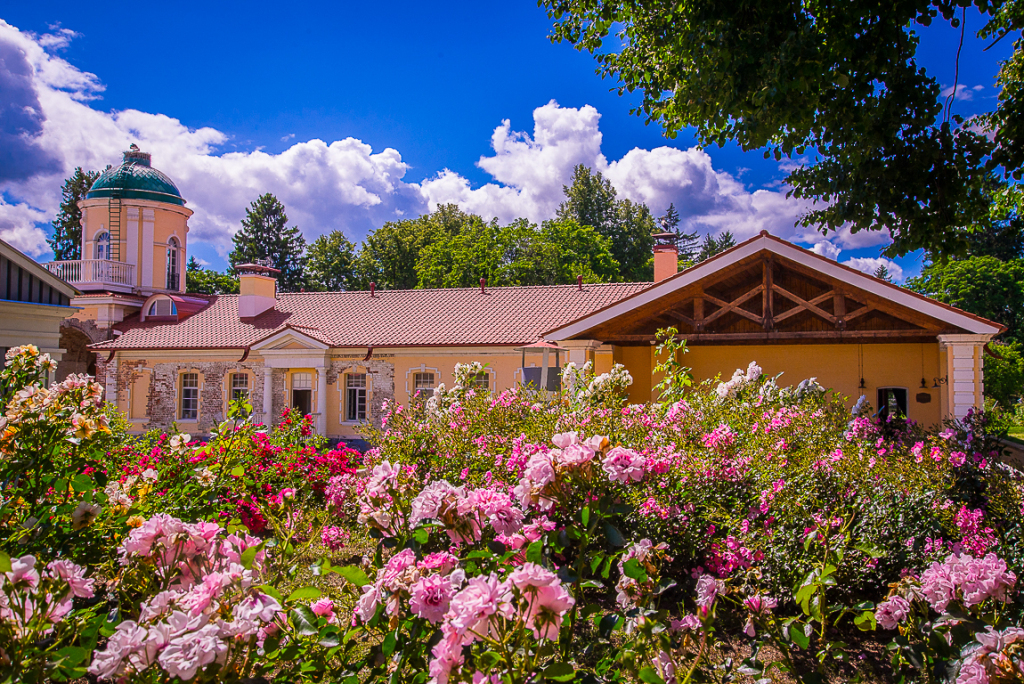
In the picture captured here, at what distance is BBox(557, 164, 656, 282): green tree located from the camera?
1791 inches

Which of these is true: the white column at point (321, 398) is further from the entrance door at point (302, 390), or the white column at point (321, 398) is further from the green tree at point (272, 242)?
the green tree at point (272, 242)

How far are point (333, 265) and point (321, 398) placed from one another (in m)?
28.2

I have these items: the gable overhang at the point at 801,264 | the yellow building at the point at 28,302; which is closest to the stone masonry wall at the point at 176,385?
the yellow building at the point at 28,302

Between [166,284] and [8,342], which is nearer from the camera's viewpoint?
[8,342]

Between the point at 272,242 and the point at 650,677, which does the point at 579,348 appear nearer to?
the point at 650,677

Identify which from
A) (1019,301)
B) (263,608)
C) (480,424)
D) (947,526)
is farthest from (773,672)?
(1019,301)

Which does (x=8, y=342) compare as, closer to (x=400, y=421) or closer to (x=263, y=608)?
(x=400, y=421)

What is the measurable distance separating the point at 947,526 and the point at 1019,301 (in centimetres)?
4343

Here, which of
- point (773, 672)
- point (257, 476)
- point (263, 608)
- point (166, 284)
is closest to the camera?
point (263, 608)

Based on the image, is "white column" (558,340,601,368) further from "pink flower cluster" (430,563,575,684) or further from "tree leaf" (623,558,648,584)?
"pink flower cluster" (430,563,575,684)

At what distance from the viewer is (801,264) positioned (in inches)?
449

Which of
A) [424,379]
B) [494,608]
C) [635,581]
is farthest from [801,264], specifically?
[424,379]

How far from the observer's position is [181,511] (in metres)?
4.43

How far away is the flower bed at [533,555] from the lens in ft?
6.24
